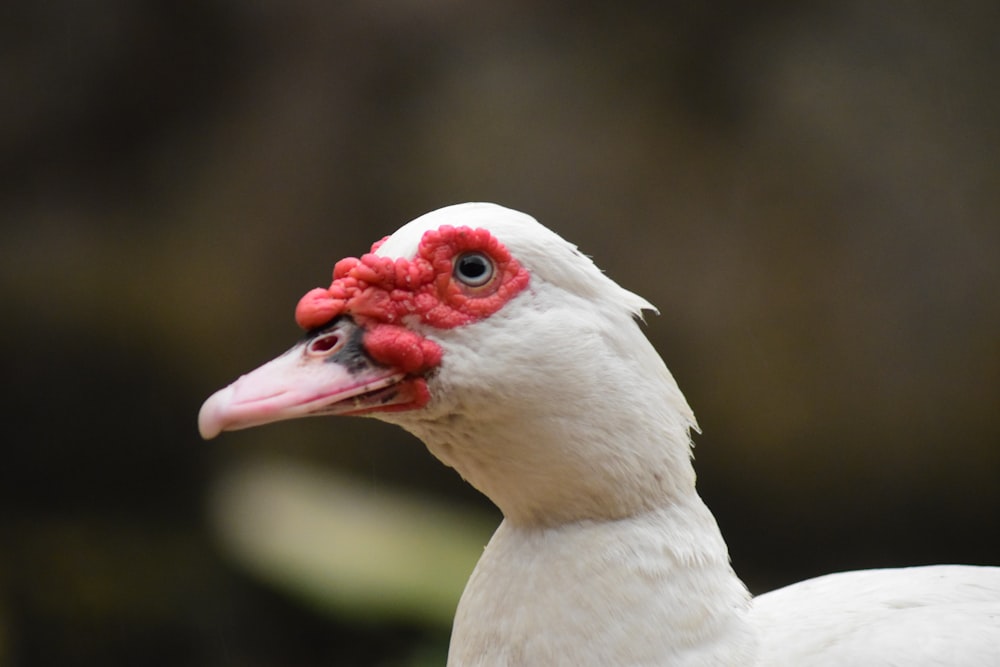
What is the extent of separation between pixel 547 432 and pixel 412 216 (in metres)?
2.52

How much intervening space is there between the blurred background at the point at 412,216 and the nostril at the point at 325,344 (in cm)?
212

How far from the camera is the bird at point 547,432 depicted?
133 cm

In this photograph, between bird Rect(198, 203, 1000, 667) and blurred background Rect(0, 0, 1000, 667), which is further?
blurred background Rect(0, 0, 1000, 667)

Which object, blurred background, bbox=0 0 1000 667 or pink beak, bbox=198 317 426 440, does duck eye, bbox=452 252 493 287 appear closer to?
pink beak, bbox=198 317 426 440

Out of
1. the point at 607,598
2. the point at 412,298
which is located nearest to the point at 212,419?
the point at 412,298

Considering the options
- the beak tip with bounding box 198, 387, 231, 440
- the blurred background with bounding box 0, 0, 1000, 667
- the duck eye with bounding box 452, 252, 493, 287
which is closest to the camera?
the beak tip with bounding box 198, 387, 231, 440

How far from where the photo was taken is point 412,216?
380cm

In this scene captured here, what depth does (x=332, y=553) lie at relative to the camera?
3.40 meters

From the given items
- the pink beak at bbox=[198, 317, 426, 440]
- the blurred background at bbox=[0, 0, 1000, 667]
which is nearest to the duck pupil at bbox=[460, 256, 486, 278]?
the pink beak at bbox=[198, 317, 426, 440]

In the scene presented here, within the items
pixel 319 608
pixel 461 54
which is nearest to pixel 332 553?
pixel 319 608

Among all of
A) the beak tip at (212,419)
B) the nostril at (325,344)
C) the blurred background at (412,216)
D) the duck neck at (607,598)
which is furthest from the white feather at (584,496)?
the blurred background at (412,216)

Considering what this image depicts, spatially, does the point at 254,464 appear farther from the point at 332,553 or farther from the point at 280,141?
the point at 280,141

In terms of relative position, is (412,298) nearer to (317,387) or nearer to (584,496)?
(317,387)

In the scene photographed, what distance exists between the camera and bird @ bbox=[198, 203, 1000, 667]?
52.4 inches
